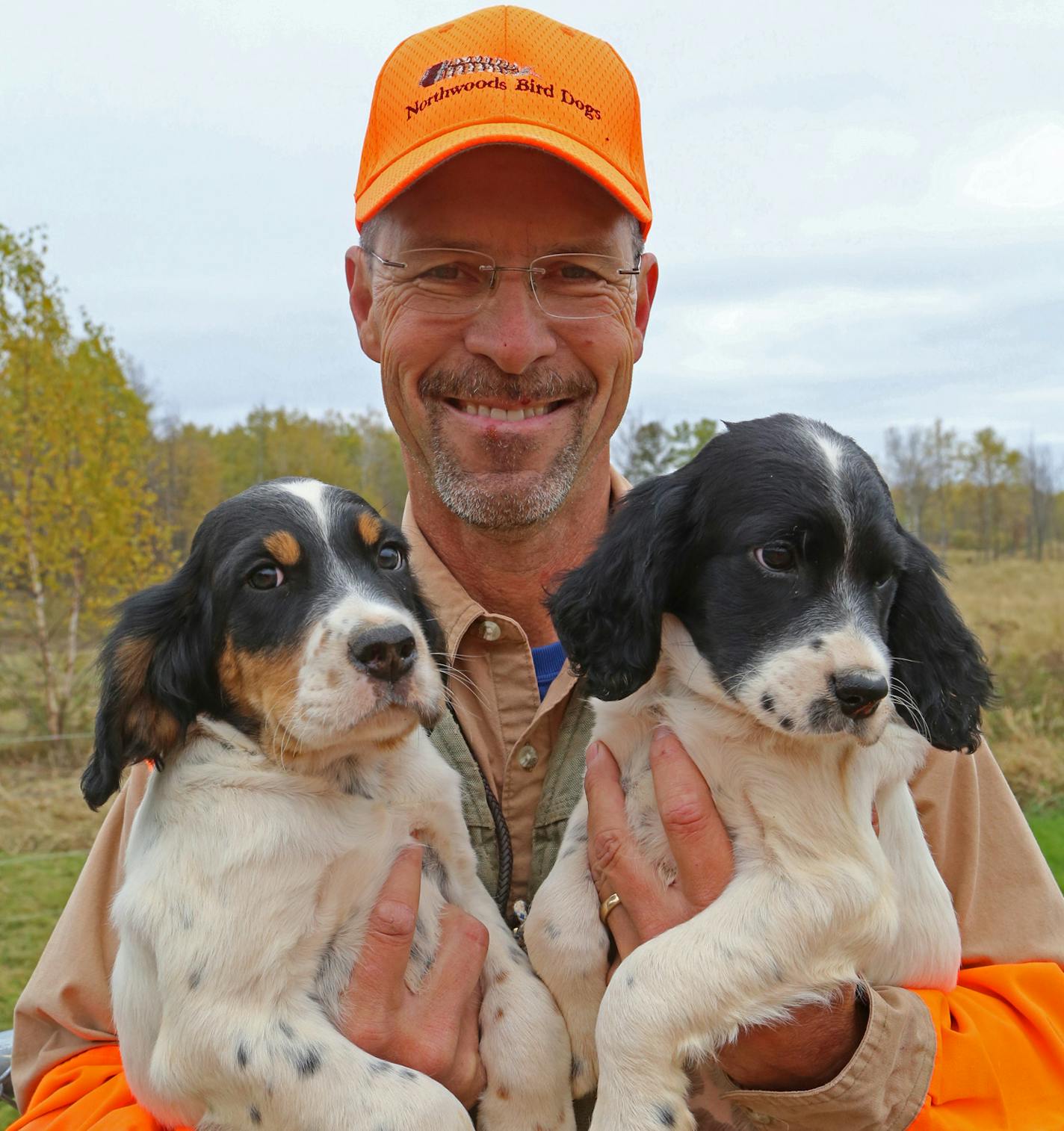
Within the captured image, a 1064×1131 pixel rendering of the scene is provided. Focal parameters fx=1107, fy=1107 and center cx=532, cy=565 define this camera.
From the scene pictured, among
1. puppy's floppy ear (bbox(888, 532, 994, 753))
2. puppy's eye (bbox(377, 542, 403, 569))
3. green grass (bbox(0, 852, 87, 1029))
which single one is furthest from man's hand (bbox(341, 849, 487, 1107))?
green grass (bbox(0, 852, 87, 1029))

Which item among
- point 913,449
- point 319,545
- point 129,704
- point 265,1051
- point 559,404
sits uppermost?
point 913,449

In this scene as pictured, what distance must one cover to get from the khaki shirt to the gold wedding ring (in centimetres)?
45

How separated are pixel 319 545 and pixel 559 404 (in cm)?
113

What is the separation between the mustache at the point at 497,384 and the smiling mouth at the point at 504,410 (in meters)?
0.02

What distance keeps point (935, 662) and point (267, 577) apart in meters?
1.73

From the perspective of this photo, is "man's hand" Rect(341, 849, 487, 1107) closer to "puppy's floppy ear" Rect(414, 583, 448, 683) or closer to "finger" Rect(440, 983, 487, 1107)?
"finger" Rect(440, 983, 487, 1107)

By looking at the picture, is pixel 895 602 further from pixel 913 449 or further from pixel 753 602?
pixel 913 449

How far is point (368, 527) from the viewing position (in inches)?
117

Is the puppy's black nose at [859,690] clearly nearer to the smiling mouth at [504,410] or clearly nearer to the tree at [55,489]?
the smiling mouth at [504,410]

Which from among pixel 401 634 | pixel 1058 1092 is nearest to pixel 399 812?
pixel 401 634

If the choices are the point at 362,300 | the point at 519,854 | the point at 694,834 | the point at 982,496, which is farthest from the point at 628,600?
the point at 982,496

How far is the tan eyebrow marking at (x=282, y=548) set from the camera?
2811 mm

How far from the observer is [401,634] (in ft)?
8.44

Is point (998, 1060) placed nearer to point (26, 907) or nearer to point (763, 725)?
point (763, 725)
